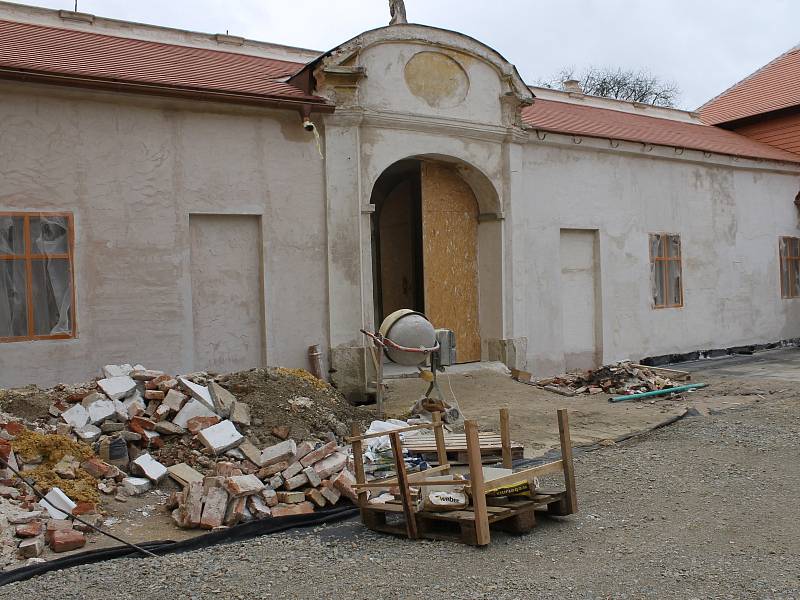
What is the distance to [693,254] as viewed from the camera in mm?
17047

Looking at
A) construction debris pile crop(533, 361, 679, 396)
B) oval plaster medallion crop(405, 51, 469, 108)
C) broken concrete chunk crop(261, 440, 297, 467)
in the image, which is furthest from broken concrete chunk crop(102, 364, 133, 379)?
construction debris pile crop(533, 361, 679, 396)

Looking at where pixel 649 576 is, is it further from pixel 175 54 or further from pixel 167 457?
pixel 175 54

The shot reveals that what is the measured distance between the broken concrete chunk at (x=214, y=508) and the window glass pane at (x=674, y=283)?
40.4ft

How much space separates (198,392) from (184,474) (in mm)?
1201

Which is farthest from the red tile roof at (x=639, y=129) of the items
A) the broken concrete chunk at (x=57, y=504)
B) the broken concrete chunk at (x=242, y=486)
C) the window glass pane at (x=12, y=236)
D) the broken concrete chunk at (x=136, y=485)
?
the broken concrete chunk at (x=57, y=504)

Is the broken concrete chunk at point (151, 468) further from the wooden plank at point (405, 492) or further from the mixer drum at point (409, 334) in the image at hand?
the mixer drum at point (409, 334)

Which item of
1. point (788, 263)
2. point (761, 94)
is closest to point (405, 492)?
point (788, 263)

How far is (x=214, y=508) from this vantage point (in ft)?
20.8

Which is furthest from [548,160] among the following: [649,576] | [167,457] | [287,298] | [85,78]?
[649,576]

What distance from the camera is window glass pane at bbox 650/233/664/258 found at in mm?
16234

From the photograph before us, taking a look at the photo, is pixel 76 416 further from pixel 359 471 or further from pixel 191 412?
pixel 359 471

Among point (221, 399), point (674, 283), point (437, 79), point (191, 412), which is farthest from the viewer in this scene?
point (674, 283)

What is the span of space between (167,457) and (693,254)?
12739 millimetres

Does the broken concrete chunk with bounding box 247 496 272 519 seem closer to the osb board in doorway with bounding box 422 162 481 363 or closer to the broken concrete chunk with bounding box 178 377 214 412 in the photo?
the broken concrete chunk with bounding box 178 377 214 412
